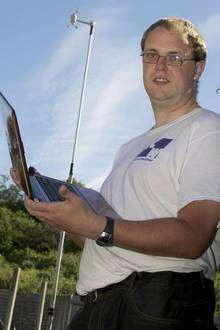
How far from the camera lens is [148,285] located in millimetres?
2064

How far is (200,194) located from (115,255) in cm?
41

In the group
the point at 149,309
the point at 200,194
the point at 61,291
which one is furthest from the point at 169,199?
the point at 61,291

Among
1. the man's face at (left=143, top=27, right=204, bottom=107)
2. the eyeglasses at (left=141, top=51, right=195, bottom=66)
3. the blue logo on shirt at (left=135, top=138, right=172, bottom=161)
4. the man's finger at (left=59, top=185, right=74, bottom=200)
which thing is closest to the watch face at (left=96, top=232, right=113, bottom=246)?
the man's finger at (left=59, top=185, right=74, bottom=200)

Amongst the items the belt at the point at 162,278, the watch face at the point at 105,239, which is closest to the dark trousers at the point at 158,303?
the belt at the point at 162,278

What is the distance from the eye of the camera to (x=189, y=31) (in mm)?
2443

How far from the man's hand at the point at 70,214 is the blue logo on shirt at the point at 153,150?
44cm

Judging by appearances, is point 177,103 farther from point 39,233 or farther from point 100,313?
point 39,233

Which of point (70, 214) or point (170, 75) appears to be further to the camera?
point (170, 75)

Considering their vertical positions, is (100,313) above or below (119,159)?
below

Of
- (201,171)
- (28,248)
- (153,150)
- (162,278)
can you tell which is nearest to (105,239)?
(162,278)

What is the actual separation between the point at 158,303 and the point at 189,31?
1056 millimetres

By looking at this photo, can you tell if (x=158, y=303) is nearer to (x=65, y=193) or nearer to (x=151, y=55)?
(x=65, y=193)

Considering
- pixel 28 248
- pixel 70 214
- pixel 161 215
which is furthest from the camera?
pixel 28 248

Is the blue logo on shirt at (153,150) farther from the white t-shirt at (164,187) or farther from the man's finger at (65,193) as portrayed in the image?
the man's finger at (65,193)
